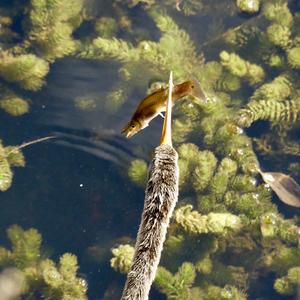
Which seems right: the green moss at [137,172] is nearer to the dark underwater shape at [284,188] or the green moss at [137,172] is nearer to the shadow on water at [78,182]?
the shadow on water at [78,182]

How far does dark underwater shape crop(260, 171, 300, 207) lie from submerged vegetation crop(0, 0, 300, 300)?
123 mm

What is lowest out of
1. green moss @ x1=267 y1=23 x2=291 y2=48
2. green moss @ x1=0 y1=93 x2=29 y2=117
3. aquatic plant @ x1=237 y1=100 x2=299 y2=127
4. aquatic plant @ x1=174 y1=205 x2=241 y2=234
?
aquatic plant @ x1=174 y1=205 x2=241 y2=234

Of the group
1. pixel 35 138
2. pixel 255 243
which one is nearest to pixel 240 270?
pixel 255 243

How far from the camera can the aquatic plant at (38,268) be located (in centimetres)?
493

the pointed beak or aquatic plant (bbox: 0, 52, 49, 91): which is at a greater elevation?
aquatic plant (bbox: 0, 52, 49, 91)

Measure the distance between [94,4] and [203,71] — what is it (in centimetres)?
173

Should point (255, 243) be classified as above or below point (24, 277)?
above

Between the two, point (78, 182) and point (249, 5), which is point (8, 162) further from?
point (249, 5)

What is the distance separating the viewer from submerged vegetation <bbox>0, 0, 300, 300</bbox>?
5.07 metres

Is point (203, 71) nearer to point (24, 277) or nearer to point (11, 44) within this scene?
point (11, 44)

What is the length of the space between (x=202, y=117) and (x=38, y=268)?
2.49 metres

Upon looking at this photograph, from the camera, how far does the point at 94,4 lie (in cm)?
631

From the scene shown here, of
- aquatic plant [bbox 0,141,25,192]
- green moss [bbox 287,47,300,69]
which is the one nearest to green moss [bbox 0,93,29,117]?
aquatic plant [bbox 0,141,25,192]

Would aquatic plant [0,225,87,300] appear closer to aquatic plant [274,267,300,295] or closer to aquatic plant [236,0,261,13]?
aquatic plant [274,267,300,295]
